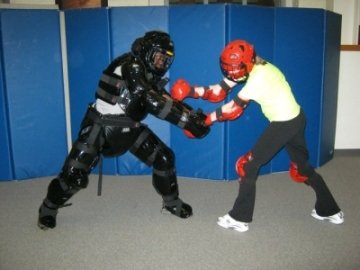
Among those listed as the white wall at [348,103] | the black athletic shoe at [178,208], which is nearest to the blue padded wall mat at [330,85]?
the white wall at [348,103]

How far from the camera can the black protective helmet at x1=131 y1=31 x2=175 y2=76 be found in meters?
2.71

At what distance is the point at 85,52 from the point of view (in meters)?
4.07

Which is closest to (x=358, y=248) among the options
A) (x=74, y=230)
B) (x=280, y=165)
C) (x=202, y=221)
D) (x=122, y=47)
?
(x=202, y=221)

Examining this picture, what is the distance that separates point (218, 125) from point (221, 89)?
0.97 metres

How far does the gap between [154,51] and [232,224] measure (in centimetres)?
145

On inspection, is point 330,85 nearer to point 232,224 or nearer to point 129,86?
point 232,224

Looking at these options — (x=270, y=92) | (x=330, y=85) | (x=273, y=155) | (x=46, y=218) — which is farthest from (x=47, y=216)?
(x=330, y=85)

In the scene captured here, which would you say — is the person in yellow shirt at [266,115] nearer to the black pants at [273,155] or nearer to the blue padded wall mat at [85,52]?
the black pants at [273,155]

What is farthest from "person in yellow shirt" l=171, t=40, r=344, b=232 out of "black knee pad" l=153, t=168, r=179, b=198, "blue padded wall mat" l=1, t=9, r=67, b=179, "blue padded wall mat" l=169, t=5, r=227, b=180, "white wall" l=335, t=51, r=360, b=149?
"white wall" l=335, t=51, r=360, b=149

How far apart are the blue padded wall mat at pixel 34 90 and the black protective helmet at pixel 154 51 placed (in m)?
1.67

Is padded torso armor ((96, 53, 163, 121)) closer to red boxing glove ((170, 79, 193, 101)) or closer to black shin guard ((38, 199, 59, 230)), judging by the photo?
red boxing glove ((170, 79, 193, 101))

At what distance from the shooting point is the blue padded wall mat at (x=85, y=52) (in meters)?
3.96

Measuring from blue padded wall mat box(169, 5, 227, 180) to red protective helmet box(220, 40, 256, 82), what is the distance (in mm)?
1146

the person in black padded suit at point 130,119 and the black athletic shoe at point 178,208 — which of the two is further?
the black athletic shoe at point 178,208
